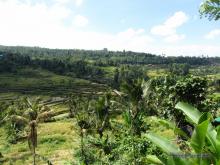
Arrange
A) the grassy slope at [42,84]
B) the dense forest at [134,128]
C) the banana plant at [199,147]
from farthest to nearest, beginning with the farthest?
the grassy slope at [42,84]
the dense forest at [134,128]
the banana plant at [199,147]

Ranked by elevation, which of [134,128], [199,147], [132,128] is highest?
[199,147]

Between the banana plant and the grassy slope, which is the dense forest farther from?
the grassy slope

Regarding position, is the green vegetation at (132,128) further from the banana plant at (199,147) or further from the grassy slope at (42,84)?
the grassy slope at (42,84)

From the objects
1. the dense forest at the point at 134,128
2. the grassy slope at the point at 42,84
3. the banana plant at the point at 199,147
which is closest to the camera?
the banana plant at the point at 199,147

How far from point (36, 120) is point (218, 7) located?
28.2m

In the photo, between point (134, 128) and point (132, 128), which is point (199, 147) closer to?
point (132, 128)

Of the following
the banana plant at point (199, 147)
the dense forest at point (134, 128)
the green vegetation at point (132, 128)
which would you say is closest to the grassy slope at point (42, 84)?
the dense forest at point (134, 128)

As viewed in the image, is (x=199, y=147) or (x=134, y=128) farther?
(x=134, y=128)

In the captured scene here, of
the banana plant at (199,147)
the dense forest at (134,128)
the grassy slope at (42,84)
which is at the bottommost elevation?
the grassy slope at (42,84)

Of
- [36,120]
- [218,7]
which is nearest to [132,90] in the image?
[36,120]

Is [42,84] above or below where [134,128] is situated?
below

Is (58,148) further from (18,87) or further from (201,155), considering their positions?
(18,87)

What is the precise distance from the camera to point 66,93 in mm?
157125

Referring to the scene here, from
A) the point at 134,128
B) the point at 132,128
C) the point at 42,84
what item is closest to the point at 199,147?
the point at 132,128
